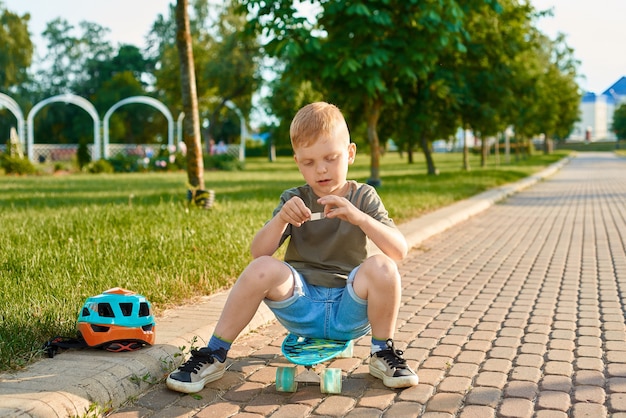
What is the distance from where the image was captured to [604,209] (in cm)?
1391

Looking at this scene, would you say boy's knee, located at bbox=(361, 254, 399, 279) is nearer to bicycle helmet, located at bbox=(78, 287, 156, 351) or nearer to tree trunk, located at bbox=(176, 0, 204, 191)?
bicycle helmet, located at bbox=(78, 287, 156, 351)

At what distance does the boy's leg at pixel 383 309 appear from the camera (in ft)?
10.8

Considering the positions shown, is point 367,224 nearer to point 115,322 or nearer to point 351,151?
point 351,151

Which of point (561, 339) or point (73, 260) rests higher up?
point (73, 260)

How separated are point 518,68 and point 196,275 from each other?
19795 millimetres

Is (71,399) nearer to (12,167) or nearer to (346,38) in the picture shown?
(346,38)

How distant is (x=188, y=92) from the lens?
1057 cm

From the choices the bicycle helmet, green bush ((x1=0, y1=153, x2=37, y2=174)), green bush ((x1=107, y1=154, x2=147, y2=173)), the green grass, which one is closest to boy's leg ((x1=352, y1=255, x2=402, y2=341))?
the bicycle helmet

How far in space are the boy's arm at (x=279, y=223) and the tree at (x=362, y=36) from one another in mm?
9414

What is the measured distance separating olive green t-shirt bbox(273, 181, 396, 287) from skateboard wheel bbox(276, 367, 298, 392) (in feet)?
1.43

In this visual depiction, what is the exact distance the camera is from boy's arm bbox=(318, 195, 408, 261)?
3.18m

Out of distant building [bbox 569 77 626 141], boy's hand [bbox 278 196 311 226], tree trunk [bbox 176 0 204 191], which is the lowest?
boy's hand [bbox 278 196 311 226]

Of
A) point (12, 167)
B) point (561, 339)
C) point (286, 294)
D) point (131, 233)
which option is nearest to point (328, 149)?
point (286, 294)

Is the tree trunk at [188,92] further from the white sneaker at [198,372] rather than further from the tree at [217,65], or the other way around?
the tree at [217,65]
